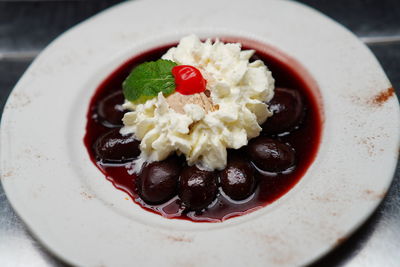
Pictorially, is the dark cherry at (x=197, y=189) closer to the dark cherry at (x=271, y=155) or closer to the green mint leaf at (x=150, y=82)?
the dark cherry at (x=271, y=155)

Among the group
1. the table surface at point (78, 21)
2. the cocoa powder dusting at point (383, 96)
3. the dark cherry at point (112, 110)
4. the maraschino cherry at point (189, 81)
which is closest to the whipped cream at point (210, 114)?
the maraschino cherry at point (189, 81)

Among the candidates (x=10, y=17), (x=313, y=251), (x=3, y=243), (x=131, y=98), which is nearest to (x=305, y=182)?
(x=313, y=251)

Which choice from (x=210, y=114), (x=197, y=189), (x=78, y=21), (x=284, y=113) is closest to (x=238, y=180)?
(x=197, y=189)

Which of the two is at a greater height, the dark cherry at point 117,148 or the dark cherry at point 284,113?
the dark cherry at point 284,113

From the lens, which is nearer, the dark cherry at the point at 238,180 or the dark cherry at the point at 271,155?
the dark cherry at the point at 238,180

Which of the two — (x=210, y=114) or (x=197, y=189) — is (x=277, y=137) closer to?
(x=210, y=114)

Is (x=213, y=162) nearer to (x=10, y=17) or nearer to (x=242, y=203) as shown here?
(x=242, y=203)

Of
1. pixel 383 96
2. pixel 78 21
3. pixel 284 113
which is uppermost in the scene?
pixel 383 96
